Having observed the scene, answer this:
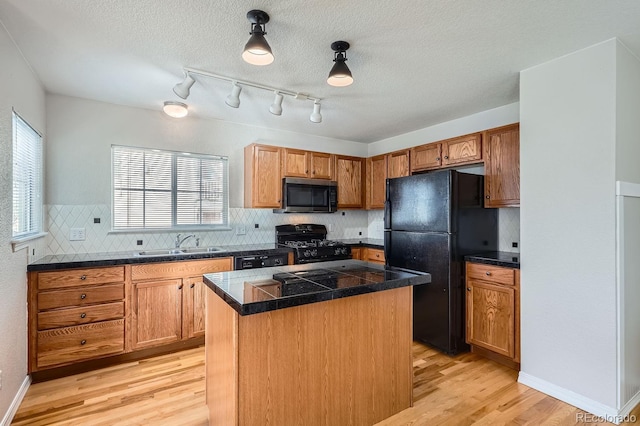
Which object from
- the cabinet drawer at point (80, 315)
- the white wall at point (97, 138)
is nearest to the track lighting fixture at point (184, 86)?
the white wall at point (97, 138)

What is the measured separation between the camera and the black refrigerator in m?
2.97

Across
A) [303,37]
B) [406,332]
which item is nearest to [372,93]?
[303,37]

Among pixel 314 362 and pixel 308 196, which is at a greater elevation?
pixel 308 196

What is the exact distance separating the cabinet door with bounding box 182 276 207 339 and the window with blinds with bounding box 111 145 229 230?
2.76 ft

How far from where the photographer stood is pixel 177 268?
3.08 meters

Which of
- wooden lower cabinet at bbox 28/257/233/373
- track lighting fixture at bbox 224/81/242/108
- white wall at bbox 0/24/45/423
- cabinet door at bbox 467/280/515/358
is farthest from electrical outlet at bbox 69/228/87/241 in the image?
cabinet door at bbox 467/280/515/358

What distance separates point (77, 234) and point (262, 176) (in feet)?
6.42

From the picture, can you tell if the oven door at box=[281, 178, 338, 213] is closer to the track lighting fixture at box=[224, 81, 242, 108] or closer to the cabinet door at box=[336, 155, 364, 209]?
the cabinet door at box=[336, 155, 364, 209]

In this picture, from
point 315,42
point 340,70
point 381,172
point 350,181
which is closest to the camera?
point 340,70

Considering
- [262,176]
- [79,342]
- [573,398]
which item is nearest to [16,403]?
[79,342]

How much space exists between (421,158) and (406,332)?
237cm

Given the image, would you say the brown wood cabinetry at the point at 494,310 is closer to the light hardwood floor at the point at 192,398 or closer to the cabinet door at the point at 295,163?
the light hardwood floor at the point at 192,398

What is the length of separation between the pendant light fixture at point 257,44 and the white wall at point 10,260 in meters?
1.50

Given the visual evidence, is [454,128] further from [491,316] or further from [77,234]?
[77,234]
